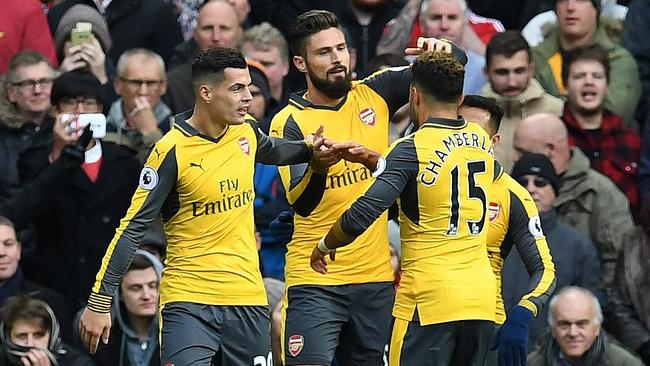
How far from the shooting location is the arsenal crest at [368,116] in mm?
11586

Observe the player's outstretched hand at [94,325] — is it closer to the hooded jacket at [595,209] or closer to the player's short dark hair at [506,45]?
the hooded jacket at [595,209]

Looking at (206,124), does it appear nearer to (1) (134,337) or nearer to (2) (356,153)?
(2) (356,153)

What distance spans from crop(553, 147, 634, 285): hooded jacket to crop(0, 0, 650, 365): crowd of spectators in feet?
0.04

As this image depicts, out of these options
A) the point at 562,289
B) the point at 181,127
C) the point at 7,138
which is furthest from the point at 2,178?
the point at 562,289

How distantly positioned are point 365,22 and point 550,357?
4.52 m

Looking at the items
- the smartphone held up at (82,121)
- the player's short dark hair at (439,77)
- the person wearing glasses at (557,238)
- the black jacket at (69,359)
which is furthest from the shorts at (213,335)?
the smartphone held up at (82,121)

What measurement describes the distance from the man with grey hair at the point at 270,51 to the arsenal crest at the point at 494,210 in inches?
164

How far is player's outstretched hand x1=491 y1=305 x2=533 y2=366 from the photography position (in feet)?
33.9

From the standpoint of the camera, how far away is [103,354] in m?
13.0

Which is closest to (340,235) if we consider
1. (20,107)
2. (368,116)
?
(368,116)

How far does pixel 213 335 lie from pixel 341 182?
137cm

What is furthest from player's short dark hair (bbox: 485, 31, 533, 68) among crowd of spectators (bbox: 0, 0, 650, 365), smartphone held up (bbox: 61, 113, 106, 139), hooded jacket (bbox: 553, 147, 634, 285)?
smartphone held up (bbox: 61, 113, 106, 139)

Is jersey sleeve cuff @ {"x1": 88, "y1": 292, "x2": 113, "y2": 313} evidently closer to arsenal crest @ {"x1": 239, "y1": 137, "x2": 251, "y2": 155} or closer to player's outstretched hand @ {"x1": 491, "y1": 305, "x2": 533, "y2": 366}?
arsenal crest @ {"x1": 239, "y1": 137, "x2": 251, "y2": 155}

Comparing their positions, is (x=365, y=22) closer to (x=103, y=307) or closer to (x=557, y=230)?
(x=557, y=230)
